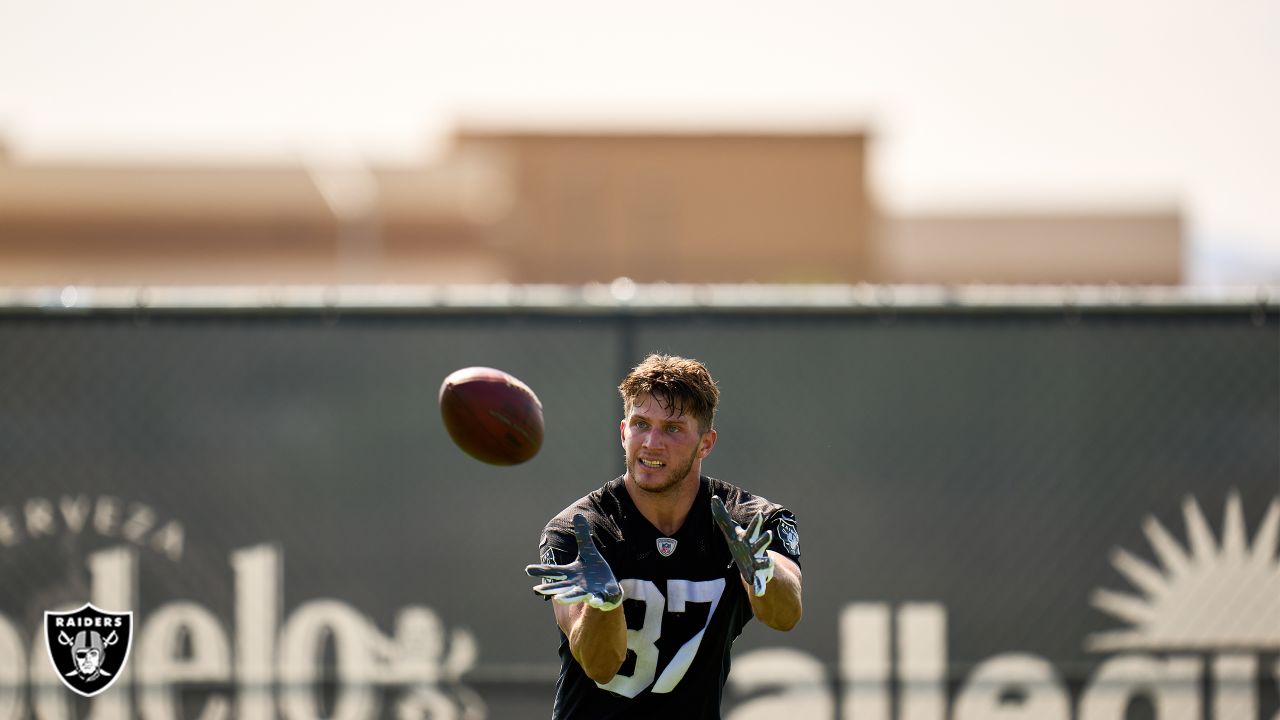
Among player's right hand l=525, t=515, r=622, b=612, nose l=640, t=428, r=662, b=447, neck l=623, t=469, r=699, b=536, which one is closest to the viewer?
player's right hand l=525, t=515, r=622, b=612

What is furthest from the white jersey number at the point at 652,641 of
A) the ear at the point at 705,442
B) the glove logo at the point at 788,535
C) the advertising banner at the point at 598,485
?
the advertising banner at the point at 598,485

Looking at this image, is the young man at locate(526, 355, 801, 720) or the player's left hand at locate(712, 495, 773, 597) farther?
the young man at locate(526, 355, 801, 720)

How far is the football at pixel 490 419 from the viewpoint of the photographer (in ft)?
13.0

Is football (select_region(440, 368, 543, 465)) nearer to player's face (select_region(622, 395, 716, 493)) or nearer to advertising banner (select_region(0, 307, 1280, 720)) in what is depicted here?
player's face (select_region(622, 395, 716, 493))

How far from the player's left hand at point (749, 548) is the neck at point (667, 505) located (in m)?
0.35

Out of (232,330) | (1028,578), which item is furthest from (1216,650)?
(232,330)

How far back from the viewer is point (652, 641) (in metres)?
3.53

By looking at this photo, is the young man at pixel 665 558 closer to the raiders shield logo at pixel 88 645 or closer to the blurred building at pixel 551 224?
the raiders shield logo at pixel 88 645

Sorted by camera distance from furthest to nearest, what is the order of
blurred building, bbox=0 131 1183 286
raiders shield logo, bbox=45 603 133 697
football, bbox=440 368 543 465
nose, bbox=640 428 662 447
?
blurred building, bbox=0 131 1183 286, raiders shield logo, bbox=45 603 133 697, football, bbox=440 368 543 465, nose, bbox=640 428 662 447

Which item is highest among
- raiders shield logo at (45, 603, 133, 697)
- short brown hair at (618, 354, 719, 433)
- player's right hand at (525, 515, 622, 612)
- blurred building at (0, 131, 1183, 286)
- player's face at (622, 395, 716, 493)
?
blurred building at (0, 131, 1183, 286)

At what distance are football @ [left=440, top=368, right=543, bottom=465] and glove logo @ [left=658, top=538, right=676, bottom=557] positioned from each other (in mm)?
621

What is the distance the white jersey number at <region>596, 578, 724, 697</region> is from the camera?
11.5 feet

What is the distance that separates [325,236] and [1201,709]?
33415mm

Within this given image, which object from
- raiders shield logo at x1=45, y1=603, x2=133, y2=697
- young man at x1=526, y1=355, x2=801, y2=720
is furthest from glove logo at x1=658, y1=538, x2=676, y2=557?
raiders shield logo at x1=45, y1=603, x2=133, y2=697
